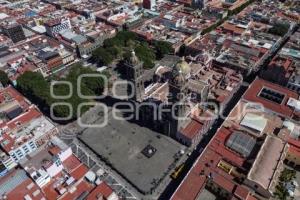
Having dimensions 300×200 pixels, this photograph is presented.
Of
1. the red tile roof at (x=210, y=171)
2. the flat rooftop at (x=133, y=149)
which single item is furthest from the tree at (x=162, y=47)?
the red tile roof at (x=210, y=171)

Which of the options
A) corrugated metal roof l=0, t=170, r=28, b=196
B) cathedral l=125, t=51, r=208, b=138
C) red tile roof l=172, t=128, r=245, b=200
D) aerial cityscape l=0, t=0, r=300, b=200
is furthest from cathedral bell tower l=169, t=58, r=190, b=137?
corrugated metal roof l=0, t=170, r=28, b=196

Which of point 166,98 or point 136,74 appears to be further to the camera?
point 166,98

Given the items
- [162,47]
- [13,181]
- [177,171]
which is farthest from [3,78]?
[177,171]

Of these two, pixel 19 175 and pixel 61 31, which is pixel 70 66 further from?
pixel 19 175

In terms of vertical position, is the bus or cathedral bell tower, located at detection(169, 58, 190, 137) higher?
cathedral bell tower, located at detection(169, 58, 190, 137)

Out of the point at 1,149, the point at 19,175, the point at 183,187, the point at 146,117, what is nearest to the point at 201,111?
the point at 146,117

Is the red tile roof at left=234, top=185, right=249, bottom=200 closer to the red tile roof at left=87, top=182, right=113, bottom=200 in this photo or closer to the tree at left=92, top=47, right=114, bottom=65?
the red tile roof at left=87, top=182, right=113, bottom=200

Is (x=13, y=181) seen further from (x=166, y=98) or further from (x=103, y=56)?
(x=103, y=56)
